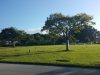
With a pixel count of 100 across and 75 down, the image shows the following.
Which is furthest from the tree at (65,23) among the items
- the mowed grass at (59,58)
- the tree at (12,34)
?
the tree at (12,34)

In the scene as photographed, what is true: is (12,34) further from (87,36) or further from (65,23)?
(65,23)

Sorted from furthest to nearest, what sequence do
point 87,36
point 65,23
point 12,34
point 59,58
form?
point 87,36 → point 12,34 → point 65,23 → point 59,58

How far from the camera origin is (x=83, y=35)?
141 meters

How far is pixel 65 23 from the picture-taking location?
53.4 metres

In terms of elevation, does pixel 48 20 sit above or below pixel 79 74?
above

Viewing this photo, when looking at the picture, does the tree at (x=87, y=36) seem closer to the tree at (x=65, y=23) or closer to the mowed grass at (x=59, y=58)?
the tree at (x=65, y=23)

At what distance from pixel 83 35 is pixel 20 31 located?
1698 inches

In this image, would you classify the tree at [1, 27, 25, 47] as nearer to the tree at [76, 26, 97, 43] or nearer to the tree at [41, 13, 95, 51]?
the tree at [76, 26, 97, 43]

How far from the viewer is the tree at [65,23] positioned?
52.9m

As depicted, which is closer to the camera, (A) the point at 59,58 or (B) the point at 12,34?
(A) the point at 59,58

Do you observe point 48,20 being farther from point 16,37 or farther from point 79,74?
point 16,37

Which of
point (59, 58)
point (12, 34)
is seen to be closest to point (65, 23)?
point (59, 58)

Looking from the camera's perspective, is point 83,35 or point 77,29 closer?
point 77,29

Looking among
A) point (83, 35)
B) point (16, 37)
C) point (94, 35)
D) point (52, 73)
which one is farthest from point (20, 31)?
point (52, 73)
